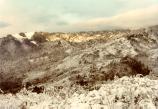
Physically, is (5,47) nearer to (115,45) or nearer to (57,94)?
(115,45)

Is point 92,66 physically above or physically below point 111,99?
above

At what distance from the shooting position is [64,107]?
60562 millimetres

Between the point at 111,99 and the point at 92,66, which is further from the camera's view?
the point at 92,66

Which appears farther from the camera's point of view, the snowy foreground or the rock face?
the rock face

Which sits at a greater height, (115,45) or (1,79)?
(115,45)

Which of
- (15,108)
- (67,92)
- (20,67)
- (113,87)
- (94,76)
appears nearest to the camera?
(113,87)

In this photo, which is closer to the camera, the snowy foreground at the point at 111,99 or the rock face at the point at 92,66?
the snowy foreground at the point at 111,99

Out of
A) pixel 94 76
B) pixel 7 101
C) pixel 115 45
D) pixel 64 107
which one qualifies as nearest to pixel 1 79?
pixel 115 45

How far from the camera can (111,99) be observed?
58531 mm

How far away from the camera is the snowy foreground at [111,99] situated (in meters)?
57.1

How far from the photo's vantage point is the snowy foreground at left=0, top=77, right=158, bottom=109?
5712 centimetres

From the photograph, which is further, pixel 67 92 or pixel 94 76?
pixel 94 76

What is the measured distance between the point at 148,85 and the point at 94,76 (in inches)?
971

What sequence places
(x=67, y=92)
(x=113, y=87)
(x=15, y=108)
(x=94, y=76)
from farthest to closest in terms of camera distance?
1. (x=94, y=76)
2. (x=67, y=92)
3. (x=15, y=108)
4. (x=113, y=87)
